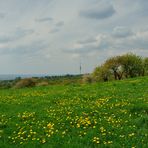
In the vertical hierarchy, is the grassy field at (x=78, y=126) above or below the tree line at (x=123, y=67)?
below

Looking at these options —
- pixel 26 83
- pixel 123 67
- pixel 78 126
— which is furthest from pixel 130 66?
pixel 78 126

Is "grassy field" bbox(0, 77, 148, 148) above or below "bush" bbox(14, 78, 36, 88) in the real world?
below

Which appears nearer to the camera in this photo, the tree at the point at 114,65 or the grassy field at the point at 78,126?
the grassy field at the point at 78,126

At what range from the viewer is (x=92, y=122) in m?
15.8

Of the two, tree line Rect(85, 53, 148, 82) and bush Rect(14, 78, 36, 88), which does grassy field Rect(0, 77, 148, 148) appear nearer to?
bush Rect(14, 78, 36, 88)

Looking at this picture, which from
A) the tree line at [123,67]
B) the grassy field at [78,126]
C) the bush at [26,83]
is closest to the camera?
the grassy field at [78,126]

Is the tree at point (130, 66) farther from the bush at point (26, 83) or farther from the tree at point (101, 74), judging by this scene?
the bush at point (26, 83)

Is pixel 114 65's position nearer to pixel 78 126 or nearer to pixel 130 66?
pixel 130 66

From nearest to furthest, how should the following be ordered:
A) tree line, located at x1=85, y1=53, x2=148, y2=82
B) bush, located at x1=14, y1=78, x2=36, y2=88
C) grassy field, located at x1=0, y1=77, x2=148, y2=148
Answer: grassy field, located at x1=0, y1=77, x2=148, y2=148
bush, located at x1=14, y1=78, x2=36, y2=88
tree line, located at x1=85, y1=53, x2=148, y2=82

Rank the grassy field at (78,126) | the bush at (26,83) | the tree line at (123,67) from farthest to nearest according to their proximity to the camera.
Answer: the tree line at (123,67), the bush at (26,83), the grassy field at (78,126)

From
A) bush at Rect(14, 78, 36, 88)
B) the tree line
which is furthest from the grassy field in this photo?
the tree line

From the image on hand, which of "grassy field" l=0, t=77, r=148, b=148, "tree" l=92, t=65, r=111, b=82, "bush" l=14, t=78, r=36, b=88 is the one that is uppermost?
"tree" l=92, t=65, r=111, b=82

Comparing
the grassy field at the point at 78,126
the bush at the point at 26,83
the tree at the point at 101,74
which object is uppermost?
the tree at the point at 101,74

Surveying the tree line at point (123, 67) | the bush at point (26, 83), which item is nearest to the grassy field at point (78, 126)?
the bush at point (26, 83)
